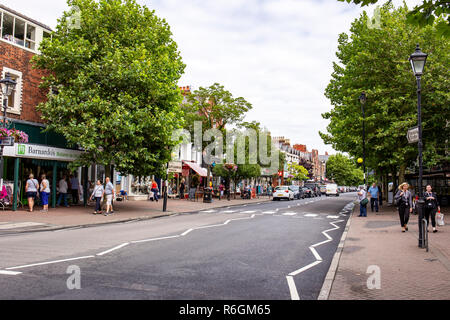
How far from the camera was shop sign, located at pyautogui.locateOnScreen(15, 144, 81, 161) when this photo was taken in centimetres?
1902

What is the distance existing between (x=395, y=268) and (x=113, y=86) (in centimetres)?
1593

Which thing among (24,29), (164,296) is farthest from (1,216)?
(164,296)

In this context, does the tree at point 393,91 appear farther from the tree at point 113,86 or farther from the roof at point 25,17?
the roof at point 25,17

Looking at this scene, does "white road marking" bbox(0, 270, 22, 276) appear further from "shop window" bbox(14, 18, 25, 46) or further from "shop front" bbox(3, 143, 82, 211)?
"shop window" bbox(14, 18, 25, 46)

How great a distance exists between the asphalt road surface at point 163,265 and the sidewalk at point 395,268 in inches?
18.8

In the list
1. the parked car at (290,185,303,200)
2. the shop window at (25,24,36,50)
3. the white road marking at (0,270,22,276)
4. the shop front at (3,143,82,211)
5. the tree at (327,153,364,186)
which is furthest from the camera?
the tree at (327,153,364,186)

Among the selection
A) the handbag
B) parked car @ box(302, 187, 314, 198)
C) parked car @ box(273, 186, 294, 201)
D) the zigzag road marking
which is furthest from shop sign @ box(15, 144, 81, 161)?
parked car @ box(302, 187, 314, 198)

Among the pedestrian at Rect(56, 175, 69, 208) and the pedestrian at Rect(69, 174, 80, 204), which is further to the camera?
the pedestrian at Rect(69, 174, 80, 204)

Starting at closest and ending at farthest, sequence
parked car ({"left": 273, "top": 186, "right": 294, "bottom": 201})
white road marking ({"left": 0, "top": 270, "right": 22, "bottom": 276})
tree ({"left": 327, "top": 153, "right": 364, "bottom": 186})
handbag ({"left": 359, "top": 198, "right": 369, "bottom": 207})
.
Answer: white road marking ({"left": 0, "top": 270, "right": 22, "bottom": 276}) < handbag ({"left": 359, "top": 198, "right": 369, "bottom": 207}) < parked car ({"left": 273, "top": 186, "right": 294, "bottom": 201}) < tree ({"left": 327, "top": 153, "right": 364, "bottom": 186})

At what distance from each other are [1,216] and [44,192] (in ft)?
10.3

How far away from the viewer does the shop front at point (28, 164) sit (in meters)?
18.7

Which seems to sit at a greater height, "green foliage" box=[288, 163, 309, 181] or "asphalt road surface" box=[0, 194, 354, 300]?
"green foliage" box=[288, 163, 309, 181]

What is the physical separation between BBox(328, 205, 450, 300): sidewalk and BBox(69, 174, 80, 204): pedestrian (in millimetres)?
17336

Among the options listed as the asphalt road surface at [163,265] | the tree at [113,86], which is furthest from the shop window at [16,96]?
the asphalt road surface at [163,265]
